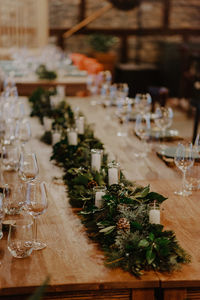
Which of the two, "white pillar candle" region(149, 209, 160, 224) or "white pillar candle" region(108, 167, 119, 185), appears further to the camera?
"white pillar candle" region(108, 167, 119, 185)

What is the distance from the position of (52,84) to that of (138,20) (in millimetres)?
5400

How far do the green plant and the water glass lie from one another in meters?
8.51

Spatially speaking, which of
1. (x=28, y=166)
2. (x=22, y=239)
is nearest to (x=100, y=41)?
(x=28, y=166)

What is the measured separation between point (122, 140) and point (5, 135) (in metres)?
0.79

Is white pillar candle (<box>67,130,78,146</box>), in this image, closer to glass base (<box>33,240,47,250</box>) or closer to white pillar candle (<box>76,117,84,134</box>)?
white pillar candle (<box>76,117,84,134</box>)

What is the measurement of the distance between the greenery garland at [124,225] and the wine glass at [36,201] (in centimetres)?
22

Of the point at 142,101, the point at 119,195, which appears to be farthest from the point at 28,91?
the point at 119,195

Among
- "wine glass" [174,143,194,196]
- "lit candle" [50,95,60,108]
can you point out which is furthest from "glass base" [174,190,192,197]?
"lit candle" [50,95,60,108]

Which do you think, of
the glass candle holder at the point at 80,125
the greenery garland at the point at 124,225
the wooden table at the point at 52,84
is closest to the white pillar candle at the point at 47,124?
the glass candle holder at the point at 80,125

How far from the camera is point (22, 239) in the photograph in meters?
1.75

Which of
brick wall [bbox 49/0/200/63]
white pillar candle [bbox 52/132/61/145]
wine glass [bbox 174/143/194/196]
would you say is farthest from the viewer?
brick wall [bbox 49/0/200/63]

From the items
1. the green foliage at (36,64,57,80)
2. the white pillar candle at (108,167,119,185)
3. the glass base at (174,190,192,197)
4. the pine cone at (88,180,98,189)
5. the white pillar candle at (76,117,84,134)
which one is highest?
the green foliage at (36,64,57,80)

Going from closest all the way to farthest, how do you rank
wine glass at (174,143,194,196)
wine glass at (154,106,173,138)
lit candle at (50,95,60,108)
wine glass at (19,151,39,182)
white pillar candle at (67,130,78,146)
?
wine glass at (19,151,39,182) → wine glass at (174,143,194,196) → white pillar candle at (67,130,78,146) → wine glass at (154,106,173,138) → lit candle at (50,95,60,108)

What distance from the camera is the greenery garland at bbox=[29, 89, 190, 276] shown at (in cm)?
168
